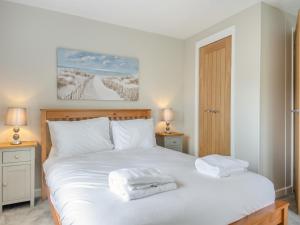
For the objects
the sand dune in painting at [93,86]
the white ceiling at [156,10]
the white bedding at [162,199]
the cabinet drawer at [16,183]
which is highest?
the white ceiling at [156,10]

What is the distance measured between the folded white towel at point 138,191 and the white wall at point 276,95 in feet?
5.74

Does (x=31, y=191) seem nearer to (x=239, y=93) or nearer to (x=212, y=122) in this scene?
(x=212, y=122)

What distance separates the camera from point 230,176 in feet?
5.45

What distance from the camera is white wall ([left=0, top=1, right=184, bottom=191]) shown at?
2.56m

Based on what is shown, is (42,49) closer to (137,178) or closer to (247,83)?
(137,178)

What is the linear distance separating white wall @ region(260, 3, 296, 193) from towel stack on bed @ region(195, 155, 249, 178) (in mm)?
1032

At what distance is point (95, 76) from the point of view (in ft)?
10.1

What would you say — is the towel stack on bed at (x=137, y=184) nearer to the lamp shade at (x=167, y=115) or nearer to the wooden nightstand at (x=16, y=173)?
the wooden nightstand at (x=16, y=173)

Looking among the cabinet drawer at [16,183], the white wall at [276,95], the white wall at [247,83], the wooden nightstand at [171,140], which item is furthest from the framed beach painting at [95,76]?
the white wall at [276,95]

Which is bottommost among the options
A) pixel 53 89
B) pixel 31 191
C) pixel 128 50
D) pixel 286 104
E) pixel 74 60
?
pixel 31 191

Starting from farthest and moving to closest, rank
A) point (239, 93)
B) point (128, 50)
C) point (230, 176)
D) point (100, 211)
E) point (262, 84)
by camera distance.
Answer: point (128, 50)
point (239, 93)
point (262, 84)
point (230, 176)
point (100, 211)

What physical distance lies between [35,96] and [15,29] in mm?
839

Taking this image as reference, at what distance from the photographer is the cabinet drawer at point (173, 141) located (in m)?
3.41

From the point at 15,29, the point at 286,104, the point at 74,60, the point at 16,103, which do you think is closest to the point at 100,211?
the point at 16,103
